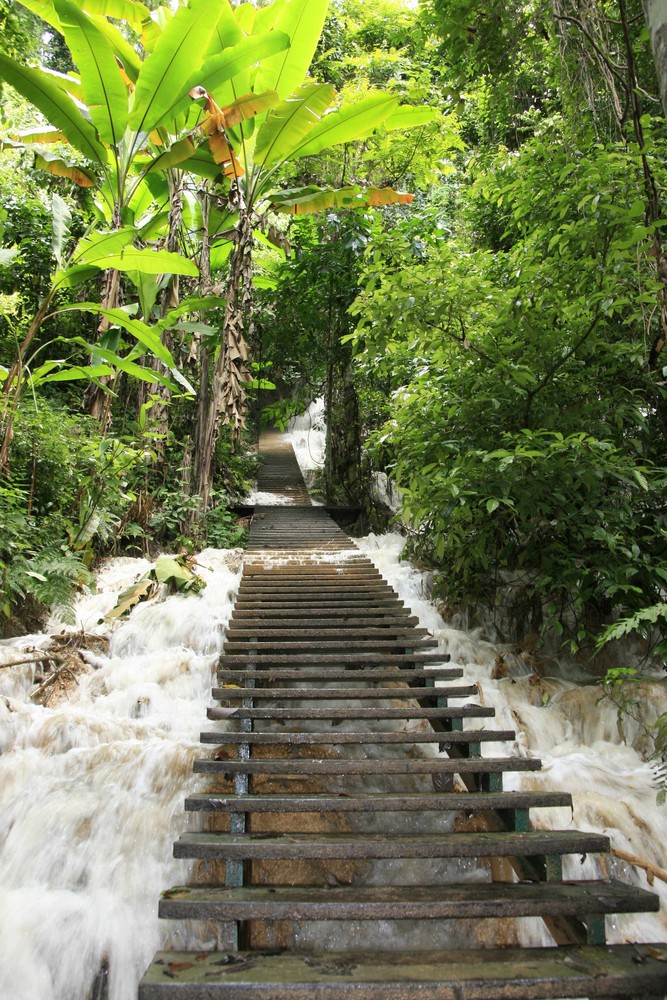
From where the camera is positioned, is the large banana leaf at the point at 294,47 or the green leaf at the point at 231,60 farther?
the large banana leaf at the point at 294,47

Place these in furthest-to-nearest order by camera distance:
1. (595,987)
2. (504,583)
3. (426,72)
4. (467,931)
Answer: (426,72), (504,583), (467,931), (595,987)

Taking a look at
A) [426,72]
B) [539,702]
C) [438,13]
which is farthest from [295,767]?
[426,72]

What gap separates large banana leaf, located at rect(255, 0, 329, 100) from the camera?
477cm

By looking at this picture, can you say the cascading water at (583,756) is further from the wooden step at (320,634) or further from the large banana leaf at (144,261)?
the large banana leaf at (144,261)

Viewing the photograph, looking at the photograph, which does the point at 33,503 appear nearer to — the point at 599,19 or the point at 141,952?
the point at 141,952

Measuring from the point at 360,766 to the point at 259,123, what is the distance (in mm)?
5947

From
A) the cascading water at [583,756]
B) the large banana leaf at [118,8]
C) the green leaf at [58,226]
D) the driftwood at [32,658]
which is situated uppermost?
the large banana leaf at [118,8]

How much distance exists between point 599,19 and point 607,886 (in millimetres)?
4521

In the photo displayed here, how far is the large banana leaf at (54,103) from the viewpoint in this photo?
13.1ft

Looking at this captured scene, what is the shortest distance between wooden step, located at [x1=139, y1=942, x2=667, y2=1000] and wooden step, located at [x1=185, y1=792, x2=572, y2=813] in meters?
0.49

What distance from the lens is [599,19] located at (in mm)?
3240

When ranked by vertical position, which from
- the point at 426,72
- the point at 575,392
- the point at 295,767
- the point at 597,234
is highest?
the point at 426,72

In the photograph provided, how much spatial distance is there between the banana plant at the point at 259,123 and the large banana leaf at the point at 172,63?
379mm

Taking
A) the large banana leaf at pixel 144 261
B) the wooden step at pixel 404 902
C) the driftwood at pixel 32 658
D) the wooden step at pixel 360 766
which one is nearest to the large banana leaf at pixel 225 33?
the large banana leaf at pixel 144 261
